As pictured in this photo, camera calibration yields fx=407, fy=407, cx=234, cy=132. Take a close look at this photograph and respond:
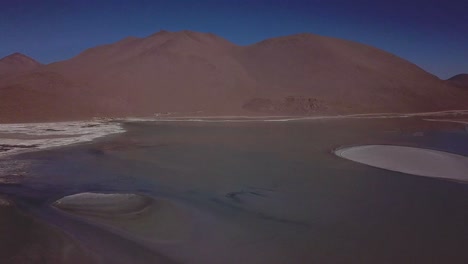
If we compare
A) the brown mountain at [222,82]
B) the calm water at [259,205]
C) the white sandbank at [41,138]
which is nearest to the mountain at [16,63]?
the brown mountain at [222,82]

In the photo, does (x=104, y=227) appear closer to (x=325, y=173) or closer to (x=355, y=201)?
(x=355, y=201)

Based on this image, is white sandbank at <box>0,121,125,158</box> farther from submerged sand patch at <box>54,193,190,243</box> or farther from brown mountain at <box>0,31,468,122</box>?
brown mountain at <box>0,31,468,122</box>

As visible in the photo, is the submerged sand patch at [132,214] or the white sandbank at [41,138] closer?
the submerged sand patch at [132,214]

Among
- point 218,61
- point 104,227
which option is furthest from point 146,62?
point 104,227

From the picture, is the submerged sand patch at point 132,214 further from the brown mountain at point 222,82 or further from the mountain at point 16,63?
the mountain at point 16,63

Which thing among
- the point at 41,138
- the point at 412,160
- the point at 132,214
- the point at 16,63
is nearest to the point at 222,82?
the point at 41,138

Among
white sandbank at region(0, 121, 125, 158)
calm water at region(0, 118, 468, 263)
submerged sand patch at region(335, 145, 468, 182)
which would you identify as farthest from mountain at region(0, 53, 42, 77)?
submerged sand patch at region(335, 145, 468, 182)
